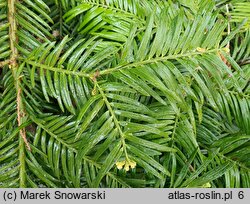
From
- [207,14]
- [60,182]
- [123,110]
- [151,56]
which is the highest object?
[207,14]

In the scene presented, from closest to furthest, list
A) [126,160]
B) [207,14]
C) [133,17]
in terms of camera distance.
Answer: [126,160]
[207,14]
[133,17]

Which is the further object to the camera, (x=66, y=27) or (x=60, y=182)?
(x=66, y=27)

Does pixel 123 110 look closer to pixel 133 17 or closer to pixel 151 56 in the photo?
pixel 151 56

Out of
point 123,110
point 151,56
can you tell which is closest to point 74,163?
point 123,110

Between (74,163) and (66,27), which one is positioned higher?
(66,27)

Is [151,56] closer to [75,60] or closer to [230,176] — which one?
[75,60]

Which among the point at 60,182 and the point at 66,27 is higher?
the point at 66,27

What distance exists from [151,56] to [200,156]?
26 cm

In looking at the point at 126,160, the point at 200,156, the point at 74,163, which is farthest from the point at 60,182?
the point at 200,156

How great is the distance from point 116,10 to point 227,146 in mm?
420

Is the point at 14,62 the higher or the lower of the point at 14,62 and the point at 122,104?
the higher

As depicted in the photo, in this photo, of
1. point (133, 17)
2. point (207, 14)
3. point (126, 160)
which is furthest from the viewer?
point (133, 17)

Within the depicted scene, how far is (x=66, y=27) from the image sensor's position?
0.98 meters

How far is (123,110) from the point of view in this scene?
69cm
